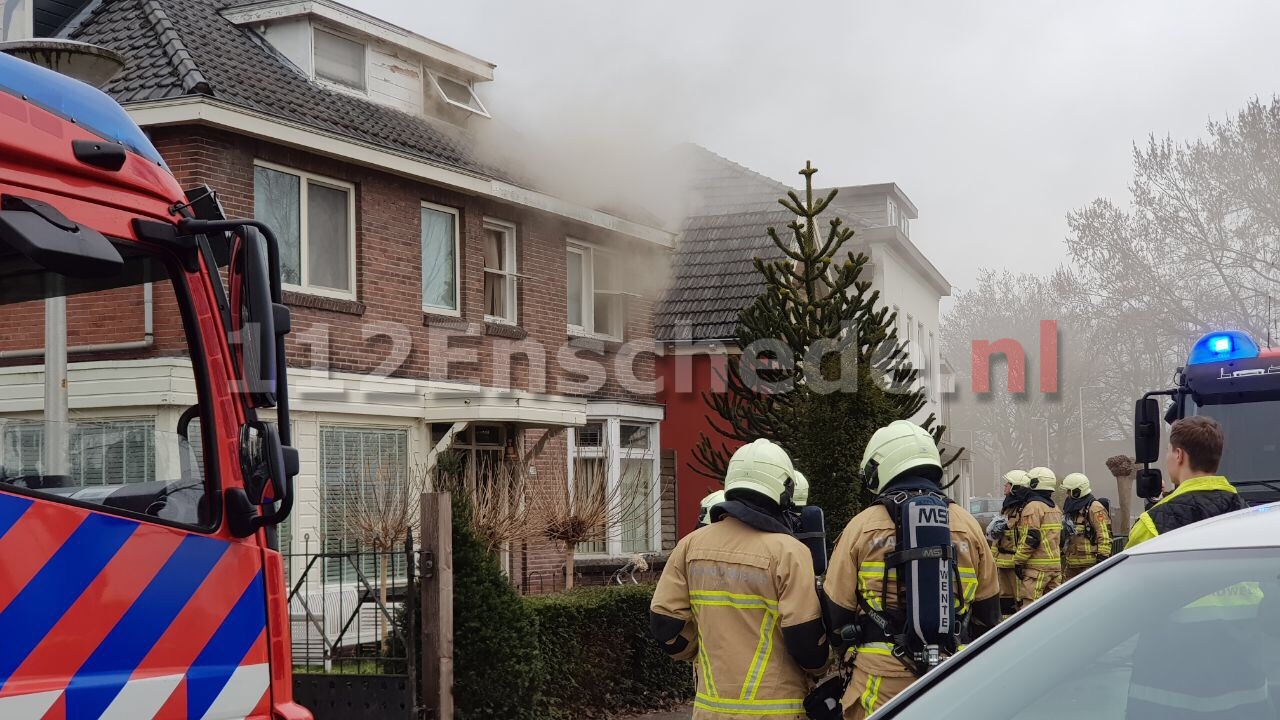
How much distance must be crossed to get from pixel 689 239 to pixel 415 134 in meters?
8.01

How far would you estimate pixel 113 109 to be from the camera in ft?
15.1

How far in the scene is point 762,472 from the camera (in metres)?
5.36

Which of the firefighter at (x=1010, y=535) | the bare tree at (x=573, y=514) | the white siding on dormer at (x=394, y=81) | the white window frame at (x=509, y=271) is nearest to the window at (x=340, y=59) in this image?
the white siding on dormer at (x=394, y=81)

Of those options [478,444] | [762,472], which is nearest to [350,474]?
[478,444]

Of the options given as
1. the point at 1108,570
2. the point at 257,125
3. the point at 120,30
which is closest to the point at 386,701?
the point at 1108,570

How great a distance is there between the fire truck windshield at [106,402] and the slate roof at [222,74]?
9647 millimetres

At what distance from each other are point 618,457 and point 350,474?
6035 mm

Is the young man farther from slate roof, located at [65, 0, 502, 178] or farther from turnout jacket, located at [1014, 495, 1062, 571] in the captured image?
slate roof, located at [65, 0, 502, 178]

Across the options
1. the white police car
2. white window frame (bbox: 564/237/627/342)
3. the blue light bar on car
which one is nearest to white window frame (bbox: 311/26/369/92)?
white window frame (bbox: 564/237/627/342)

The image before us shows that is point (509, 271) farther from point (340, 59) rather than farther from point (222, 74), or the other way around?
point (222, 74)

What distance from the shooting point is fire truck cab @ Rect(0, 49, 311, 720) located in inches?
148

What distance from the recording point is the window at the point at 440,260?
16422 mm

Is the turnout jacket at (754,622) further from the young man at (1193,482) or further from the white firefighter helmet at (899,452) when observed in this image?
the young man at (1193,482)

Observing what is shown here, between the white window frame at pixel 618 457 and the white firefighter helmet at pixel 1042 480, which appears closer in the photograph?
the white firefighter helmet at pixel 1042 480
